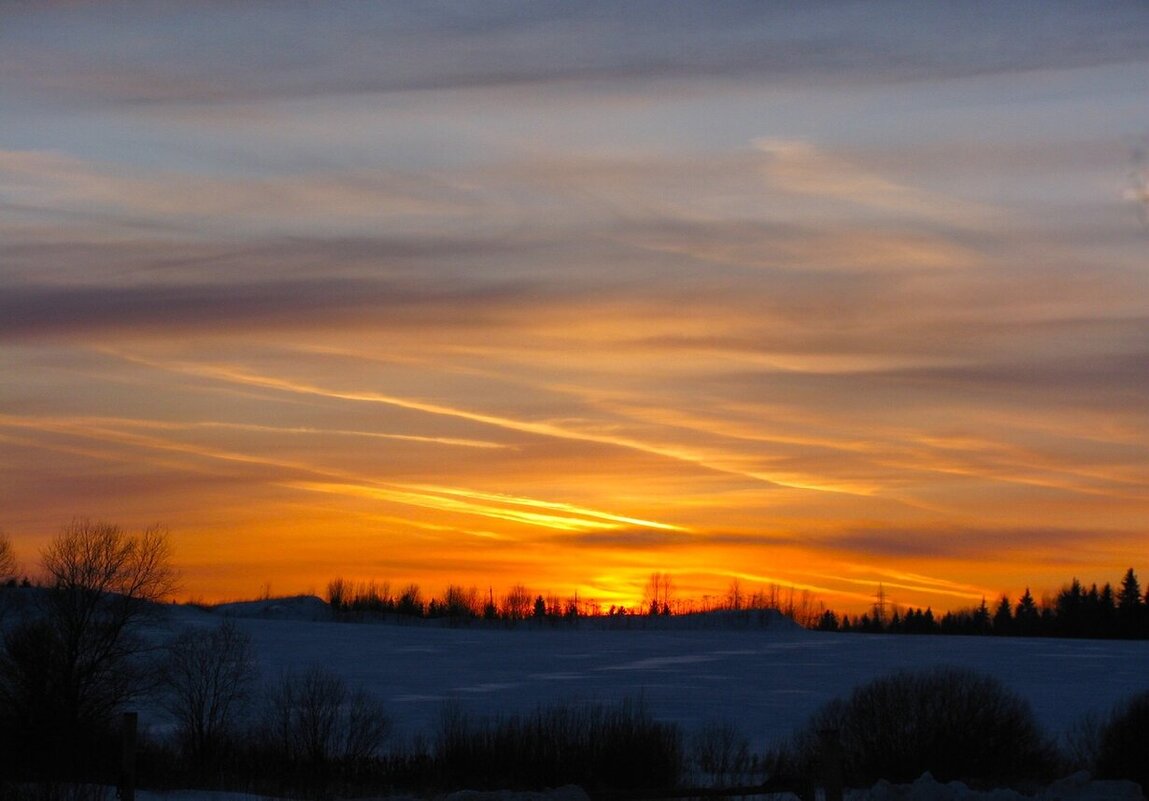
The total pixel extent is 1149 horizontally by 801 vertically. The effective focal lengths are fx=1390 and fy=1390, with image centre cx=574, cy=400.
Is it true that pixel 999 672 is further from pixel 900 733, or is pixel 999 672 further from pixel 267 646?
pixel 267 646

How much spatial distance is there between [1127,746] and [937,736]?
4939mm

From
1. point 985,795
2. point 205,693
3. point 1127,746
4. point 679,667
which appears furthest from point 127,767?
point 679,667

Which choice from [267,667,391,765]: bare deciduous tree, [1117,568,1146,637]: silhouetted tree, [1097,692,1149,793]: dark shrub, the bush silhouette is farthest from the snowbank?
[1117,568,1146,637]: silhouetted tree

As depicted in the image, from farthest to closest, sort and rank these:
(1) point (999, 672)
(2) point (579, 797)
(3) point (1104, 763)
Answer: (1) point (999, 672), (3) point (1104, 763), (2) point (579, 797)

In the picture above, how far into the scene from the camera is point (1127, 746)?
1470 inches

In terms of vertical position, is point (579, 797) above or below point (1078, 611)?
below

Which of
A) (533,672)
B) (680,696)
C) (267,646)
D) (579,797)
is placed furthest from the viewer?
(267,646)

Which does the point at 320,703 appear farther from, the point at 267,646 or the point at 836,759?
the point at 267,646

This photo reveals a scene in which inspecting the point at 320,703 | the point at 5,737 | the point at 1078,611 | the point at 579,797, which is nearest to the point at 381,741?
the point at 320,703

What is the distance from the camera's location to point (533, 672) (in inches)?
2899

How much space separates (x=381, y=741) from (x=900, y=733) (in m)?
17.9

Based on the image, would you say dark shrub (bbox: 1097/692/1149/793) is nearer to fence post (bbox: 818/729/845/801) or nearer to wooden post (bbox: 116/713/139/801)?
fence post (bbox: 818/729/845/801)

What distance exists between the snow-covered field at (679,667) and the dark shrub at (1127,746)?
8.01 metres

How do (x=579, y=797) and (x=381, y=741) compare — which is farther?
(x=381, y=741)
